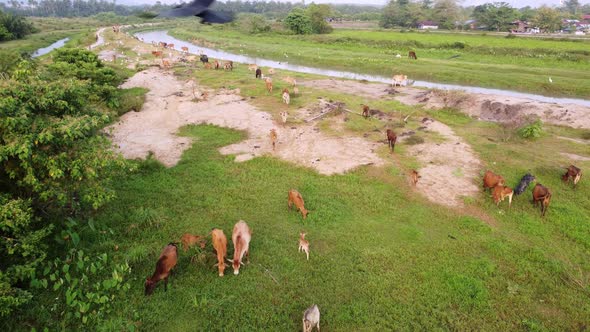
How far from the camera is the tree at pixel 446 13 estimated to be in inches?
2997

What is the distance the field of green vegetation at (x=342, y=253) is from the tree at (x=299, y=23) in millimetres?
53412

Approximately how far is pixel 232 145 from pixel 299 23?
5242cm

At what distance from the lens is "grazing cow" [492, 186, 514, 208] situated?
10.7 metres

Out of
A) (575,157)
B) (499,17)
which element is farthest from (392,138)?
(499,17)

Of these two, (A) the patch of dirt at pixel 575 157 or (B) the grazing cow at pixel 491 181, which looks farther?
(A) the patch of dirt at pixel 575 157

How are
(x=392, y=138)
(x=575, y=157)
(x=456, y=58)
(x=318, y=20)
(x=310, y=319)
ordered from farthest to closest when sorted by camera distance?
(x=318, y=20)
(x=456, y=58)
(x=392, y=138)
(x=575, y=157)
(x=310, y=319)

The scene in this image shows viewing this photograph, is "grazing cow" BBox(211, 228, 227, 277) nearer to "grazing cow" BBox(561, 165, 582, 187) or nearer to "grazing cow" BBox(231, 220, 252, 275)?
"grazing cow" BBox(231, 220, 252, 275)

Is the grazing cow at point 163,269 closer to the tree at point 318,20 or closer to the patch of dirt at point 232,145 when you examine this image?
the patch of dirt at point 232,145

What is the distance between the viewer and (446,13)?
78000 mm

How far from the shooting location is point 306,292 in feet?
25.1

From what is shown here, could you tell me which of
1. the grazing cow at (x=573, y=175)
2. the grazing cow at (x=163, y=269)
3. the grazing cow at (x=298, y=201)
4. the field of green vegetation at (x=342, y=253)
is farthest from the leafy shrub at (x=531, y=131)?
the grazing cow at (x=163, y=269)

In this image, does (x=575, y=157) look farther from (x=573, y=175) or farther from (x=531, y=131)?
(x=573, y=175)

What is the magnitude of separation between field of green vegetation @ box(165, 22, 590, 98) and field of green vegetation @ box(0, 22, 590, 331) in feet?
59.5

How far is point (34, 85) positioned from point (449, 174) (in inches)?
482
